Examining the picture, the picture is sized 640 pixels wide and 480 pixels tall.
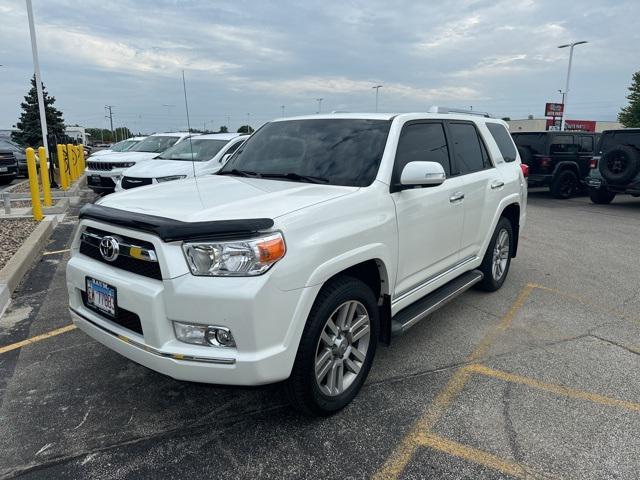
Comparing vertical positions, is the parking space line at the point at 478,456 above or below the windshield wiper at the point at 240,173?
below

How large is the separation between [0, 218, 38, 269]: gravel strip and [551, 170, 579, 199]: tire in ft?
42.2

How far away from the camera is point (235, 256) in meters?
2.46

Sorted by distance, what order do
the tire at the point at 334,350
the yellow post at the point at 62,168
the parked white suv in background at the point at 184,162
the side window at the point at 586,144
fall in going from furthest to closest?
the side window at the point at 586,144 → the yellow post at the point at 62,168 → the parked white suv in background at the point at 184,162 → the tire at the point at 334,350

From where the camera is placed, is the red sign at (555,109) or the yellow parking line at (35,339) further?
the red sign at (555,109)

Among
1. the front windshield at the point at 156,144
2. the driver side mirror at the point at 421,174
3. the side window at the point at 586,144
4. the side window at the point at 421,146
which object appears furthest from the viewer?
the side window at the point at 586,144

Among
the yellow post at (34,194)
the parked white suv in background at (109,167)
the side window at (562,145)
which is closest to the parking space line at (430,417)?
the yellow post at (34,194)

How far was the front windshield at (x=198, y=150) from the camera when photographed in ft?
32.2

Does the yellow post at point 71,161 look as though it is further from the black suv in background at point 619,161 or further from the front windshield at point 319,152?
the black suv in background at point 619,161

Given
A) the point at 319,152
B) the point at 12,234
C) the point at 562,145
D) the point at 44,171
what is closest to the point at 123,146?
the point at 44,171

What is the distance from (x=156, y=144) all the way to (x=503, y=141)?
10418 millimetres

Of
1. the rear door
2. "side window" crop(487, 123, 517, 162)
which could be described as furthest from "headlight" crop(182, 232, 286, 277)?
"side window" crop(487, 123, 517, 162)

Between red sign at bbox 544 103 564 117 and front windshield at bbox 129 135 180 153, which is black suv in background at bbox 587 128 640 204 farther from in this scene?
red sign at bbox 544 103 564 117

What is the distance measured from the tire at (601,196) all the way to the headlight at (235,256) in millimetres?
12986

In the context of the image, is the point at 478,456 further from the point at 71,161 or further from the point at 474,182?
the point at 71,161
